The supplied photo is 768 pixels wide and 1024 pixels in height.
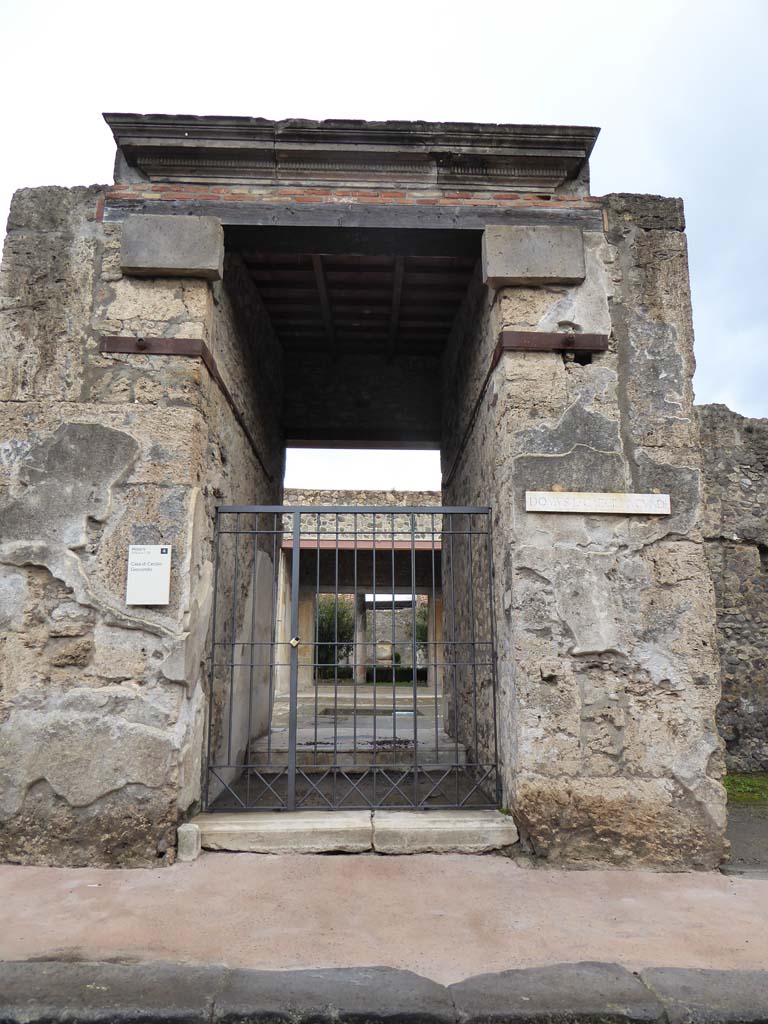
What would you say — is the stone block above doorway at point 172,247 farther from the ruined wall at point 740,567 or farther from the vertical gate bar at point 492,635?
the ruined wall at point 740,567

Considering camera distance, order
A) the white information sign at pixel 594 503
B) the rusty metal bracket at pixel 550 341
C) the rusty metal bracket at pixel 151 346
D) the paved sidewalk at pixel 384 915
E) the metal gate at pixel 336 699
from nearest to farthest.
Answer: the paved sidewalk at pixel 384 915, the white information sign at pixel 594 503, the rusty metal bracket at pixel 151 346, the rusty metal bracket at pixel 550 341, the metal gate at pixel 336 699

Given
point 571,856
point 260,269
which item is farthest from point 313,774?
point 260,269

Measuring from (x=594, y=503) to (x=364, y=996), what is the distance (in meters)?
2.63

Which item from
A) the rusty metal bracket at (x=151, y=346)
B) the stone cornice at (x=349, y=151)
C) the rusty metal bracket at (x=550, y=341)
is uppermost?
the stone cornice at (x=349, y=151)

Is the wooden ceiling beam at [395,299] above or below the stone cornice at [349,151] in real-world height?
below

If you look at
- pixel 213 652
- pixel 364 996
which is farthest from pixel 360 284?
pixel 364 996

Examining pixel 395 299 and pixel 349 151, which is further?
pixel 395 299

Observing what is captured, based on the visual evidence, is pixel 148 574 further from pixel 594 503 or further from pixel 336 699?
pixel 594 503

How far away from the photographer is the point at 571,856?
3.60 metres

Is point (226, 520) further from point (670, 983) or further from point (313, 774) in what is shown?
point (670, 983)

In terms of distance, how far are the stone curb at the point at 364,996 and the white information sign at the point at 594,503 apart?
2186 mm

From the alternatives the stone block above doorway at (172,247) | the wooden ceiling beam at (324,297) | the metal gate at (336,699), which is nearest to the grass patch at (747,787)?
the metal gate at (336,699)

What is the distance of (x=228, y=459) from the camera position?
15.8 feet

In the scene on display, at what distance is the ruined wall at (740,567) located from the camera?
6.64 metres
